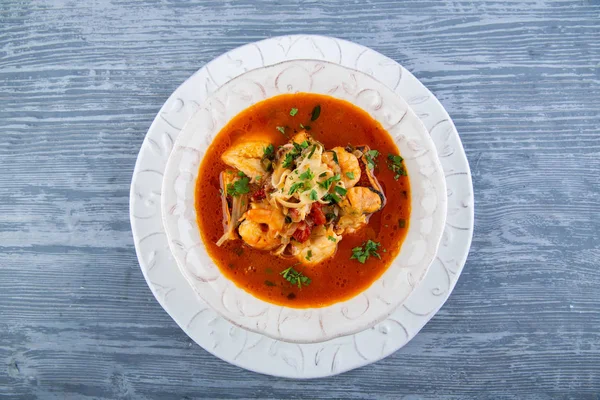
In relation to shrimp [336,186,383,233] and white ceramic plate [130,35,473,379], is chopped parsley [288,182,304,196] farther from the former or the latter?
white ceramic plate [130,35,473,379]

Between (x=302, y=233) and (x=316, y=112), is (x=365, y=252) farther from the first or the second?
(x=316, y=112)

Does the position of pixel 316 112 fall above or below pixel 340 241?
above

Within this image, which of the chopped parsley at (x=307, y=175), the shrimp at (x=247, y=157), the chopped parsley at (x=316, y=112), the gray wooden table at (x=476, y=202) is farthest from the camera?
the gray wooden table at (x=476, y=202)

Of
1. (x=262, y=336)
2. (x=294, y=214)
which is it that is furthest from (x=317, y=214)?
(x=262, y=336)

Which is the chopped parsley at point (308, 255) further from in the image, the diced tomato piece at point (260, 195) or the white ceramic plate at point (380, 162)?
the diced tomato piece at point (260, 195)

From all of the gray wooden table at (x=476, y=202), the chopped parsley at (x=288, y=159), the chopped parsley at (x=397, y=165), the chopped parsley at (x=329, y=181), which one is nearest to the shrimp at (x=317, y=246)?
the chopped parsley at (x=329, y=181)

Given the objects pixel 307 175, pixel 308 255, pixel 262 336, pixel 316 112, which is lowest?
pixel 262 336

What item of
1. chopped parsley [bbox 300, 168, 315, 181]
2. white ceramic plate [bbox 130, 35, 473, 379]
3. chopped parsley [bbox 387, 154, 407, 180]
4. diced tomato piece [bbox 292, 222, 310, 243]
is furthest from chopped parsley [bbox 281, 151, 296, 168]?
white ceramic plate [bbox 130, 35, 473, 379]

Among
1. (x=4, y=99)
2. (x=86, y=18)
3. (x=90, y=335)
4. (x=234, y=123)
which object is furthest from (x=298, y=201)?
(x=4, y=99)
